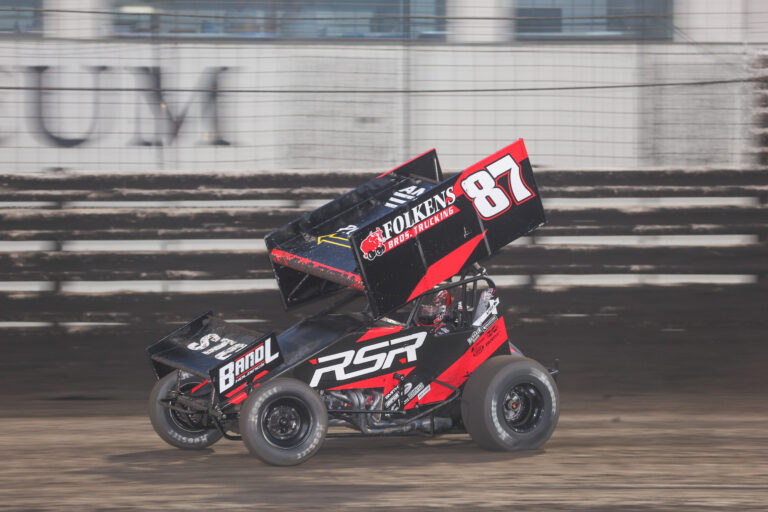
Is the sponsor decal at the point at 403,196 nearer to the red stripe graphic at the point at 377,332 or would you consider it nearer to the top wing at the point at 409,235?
the top wing at the point at 409,235

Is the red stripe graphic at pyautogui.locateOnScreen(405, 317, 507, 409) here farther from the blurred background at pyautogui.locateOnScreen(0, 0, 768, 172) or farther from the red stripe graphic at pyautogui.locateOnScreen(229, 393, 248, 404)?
the blurred background at pyautogui.locateOnScreen(0, 0, 768, 172)

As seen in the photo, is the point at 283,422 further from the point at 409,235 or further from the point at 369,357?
the point at 409,235

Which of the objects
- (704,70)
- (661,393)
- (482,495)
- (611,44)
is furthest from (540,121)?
(482,495)

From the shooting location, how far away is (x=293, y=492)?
5.44m

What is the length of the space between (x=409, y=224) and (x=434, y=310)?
2.19 ft

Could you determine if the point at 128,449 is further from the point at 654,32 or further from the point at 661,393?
the point at 654,32

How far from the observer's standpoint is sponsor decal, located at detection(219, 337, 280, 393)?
583 cm

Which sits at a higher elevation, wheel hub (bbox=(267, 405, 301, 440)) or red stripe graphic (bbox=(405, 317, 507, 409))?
red stripe graphic (bbox=(405, 317, 507, 409))

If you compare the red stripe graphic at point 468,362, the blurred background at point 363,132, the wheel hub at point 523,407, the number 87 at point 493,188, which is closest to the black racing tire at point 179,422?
the red stripe graphic at point 468,362

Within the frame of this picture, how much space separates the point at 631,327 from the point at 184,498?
670cm

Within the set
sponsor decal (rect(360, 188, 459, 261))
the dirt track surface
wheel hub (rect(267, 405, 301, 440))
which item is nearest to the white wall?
the dirt track surface

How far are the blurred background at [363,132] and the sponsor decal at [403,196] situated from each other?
4610 mm

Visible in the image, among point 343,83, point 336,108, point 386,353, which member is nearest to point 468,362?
point 386,353

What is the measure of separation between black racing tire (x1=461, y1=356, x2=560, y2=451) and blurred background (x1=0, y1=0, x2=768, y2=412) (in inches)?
194
